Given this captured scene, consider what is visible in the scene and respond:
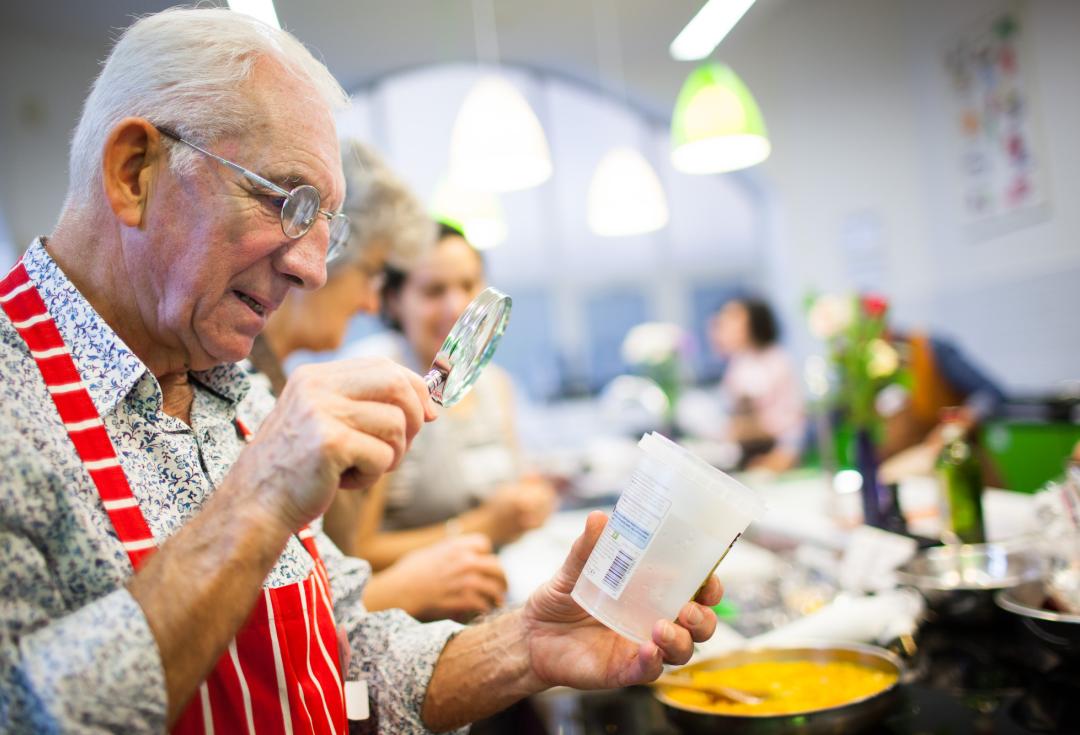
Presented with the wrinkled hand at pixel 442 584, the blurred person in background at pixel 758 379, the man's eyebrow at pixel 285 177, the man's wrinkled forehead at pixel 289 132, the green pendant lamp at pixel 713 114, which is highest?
the green pendant lamp at pixel 713 114

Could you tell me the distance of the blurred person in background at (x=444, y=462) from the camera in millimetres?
2379

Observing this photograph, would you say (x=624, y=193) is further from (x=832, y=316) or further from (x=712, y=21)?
(x=832, y=316)

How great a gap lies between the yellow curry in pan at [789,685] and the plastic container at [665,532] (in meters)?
0.35

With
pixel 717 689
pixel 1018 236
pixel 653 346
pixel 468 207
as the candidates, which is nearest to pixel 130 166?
pixel 717 689

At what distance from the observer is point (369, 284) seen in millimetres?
2201

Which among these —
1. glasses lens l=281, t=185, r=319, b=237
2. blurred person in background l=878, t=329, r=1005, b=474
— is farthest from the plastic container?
blurred person in background l=878, t=329, r=1005, b=474

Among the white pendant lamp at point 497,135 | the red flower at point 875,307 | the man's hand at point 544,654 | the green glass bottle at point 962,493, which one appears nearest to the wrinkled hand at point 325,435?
the man's hand at point 544,654

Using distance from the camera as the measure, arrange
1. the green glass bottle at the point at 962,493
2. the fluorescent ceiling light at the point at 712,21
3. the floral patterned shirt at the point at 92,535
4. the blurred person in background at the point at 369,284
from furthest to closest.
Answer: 1. the fluorescent ceiling light at the point at 712,21
2. the green glass bottle at the point at 962,493
3. the blurred person in background at the point at 369,284
4. the floral patterned shirt at the point at 92,535

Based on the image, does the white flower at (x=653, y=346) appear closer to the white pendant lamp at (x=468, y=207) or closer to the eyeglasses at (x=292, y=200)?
the white pendant lamp at (x=468, y=207)

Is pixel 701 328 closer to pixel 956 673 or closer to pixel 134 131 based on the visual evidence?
pixel 956 673

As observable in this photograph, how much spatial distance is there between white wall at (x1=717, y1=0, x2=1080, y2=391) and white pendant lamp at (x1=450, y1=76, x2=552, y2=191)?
3.61 m

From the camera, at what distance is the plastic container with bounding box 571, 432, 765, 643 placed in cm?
92

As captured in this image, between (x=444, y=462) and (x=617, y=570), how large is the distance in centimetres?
169

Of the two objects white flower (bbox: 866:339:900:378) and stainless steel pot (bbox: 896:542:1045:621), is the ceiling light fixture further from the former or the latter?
stainless steel pot (bbox: 896:542:1045:621)
